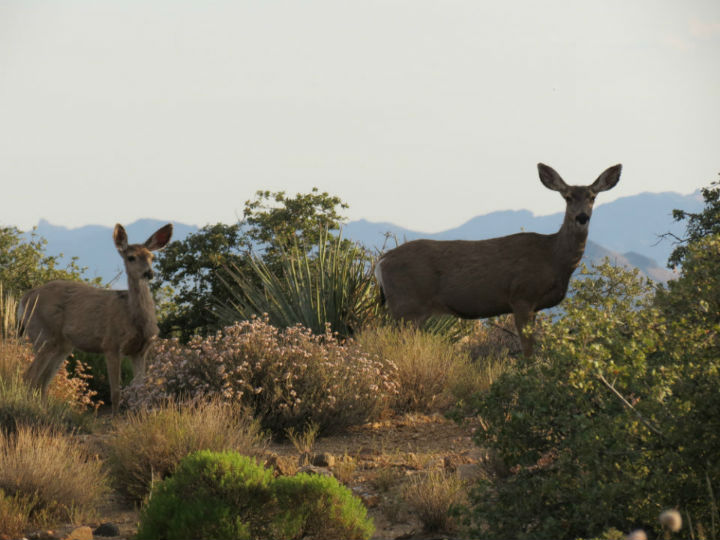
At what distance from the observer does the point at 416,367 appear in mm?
10266

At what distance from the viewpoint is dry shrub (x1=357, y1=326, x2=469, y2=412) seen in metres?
10.2

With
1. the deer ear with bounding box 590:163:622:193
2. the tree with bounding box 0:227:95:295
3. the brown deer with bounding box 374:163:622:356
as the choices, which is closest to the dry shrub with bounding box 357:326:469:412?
the brown deer with bounding box 374:163:622:356

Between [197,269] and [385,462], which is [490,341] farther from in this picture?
[385,462]

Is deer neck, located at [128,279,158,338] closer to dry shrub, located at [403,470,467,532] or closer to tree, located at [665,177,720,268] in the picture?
dry shrub, located at [403,470,467,532]

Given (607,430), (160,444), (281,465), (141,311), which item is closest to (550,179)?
(141,311)

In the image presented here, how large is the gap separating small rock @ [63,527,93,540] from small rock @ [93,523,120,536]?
0.71 ft

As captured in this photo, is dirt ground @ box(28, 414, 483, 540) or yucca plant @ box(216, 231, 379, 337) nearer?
dirt ground @ box(28, 414, 483, 540)

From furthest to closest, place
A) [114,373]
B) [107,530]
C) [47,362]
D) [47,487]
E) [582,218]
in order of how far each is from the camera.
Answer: [47,362]
[582,218]
[114,373]
[47,487]
[107,530]

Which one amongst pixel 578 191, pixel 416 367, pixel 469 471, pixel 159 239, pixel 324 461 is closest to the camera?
pixel 469 471

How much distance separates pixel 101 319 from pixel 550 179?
5.77 metres

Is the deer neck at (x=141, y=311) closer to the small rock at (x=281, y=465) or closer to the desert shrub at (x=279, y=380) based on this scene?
the desert shrub at (x=279, y=380)

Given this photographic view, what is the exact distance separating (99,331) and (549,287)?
552 cm

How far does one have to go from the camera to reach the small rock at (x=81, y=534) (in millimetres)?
5639

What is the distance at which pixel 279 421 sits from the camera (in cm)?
914
